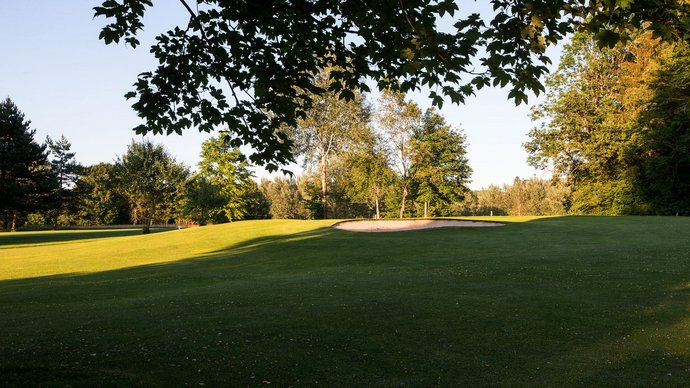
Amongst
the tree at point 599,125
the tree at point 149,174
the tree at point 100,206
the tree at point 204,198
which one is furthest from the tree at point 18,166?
the tree at point 599,125

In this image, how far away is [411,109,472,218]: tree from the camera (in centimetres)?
5556

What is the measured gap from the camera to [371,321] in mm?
8164

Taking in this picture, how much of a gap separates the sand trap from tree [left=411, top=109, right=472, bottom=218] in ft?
77.4

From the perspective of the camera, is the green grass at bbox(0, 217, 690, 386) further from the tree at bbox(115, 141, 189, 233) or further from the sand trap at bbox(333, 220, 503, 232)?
the tree at bbox(115, 141, 189, 233)

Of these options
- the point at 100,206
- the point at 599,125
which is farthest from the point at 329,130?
the point at 100,206

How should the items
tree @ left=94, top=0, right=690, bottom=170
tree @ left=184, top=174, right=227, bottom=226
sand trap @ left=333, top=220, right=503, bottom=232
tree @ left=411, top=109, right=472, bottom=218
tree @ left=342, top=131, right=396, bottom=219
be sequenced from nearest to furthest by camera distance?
tree @ left=94, top=0, right=690, bottom=170 → sand trap @ left=333, top=220, right=503, bottom=232 → tree @ left=184, top=174, right=227, bottom=226 → tree @ left=342, top=131, right=396, bottom=219 → tree @ left=411, top=109, right=472, bottom=218

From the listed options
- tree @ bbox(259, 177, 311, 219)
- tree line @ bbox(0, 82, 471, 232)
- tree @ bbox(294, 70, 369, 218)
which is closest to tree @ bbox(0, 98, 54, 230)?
tree line @ bbox(0, 82, 471, 232)

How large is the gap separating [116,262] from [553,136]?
44.5m

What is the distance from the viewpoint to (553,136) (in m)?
47.2

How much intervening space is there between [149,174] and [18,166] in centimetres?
1321

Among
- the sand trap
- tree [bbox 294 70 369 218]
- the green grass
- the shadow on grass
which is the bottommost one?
the shadow on grass

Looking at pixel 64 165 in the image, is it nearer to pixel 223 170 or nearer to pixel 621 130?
pixel 223 170

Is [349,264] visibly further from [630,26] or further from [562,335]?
[630,26]

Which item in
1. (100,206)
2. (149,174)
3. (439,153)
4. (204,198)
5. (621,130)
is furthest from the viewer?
(100,206)
